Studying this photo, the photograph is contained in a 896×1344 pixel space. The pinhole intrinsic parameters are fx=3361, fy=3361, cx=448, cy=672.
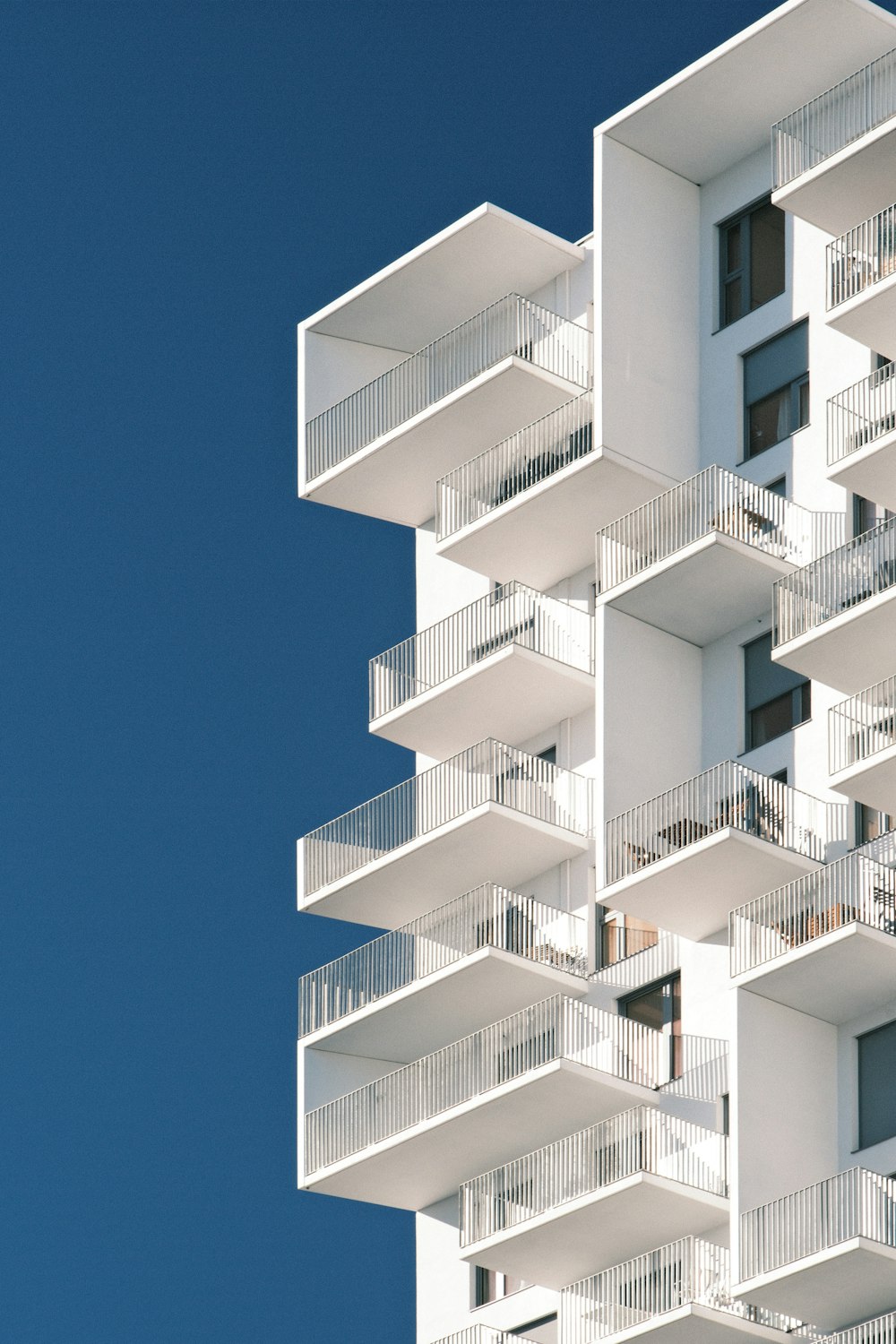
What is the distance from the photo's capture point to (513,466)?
50.4 meters

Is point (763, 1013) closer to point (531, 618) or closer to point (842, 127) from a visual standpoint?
point (531, 618)

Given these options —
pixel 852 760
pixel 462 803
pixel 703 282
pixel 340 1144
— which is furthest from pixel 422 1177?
pixel 703 282

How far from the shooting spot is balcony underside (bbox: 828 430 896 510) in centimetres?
4369

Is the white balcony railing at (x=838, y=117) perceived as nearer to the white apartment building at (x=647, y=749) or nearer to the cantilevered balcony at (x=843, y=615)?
the white apartment building at (x=647, y=749)

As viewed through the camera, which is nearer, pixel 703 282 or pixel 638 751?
pixel 638 751

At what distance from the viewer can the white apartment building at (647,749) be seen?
4256cm

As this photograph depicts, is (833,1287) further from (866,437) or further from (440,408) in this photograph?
(440,408)

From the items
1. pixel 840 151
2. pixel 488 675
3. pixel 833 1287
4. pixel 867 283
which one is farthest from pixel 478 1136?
pixel 840 151

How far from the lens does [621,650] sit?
46969 millimetres

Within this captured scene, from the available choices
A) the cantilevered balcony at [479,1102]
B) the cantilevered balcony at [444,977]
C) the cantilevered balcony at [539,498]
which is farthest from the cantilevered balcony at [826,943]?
the cantilevered balcony at [539,498]

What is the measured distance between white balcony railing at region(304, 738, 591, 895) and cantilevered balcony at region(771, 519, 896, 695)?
16.9 ft

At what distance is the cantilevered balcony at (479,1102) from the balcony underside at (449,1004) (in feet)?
1.97

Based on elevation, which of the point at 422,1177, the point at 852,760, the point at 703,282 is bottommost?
the point at 422,1177

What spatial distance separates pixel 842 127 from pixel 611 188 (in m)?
3.82
